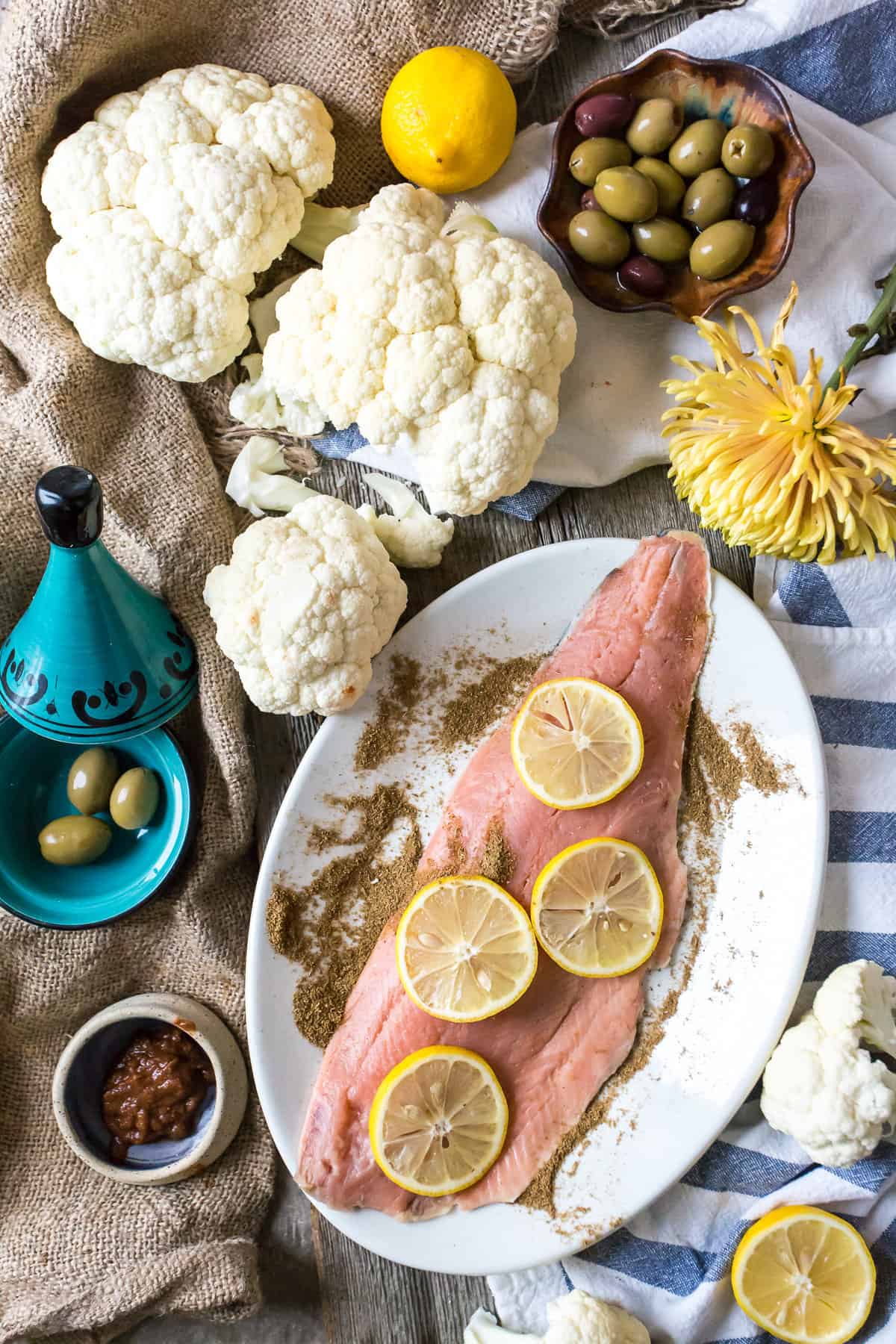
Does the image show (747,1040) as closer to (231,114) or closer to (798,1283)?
(798,1283)

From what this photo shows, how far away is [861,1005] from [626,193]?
4.58 ft

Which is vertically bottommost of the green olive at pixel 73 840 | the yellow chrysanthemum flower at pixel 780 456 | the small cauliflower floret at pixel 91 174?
the green olive at pixel 73 840

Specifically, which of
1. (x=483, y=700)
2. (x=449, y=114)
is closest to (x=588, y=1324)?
(x=483, y=700)

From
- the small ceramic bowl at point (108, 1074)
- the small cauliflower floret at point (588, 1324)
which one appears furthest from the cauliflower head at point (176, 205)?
the small cauliflower floret at point (588, 1324)

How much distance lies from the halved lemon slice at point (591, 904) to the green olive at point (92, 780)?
0.79 m

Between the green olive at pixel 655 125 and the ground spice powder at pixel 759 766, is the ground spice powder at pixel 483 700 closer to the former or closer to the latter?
the ground spice powder at pixel 759 766

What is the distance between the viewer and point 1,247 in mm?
1688

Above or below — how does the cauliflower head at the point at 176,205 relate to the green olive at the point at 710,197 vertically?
above

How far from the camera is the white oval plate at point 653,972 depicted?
69.1 inches

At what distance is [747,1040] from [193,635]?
4.02ft

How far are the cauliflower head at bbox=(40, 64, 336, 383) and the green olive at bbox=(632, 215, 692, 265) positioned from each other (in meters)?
0.54

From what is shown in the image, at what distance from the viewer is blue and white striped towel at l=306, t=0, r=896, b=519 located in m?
1.76

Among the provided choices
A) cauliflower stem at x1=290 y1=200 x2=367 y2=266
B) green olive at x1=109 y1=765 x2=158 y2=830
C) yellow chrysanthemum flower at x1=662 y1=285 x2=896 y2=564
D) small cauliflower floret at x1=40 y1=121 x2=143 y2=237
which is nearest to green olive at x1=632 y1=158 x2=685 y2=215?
yellow chrysanthemum flower at x1=662 y1=285 x2=896 y2=564

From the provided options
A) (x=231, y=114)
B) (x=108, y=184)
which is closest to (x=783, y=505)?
(x=231, y=114)
